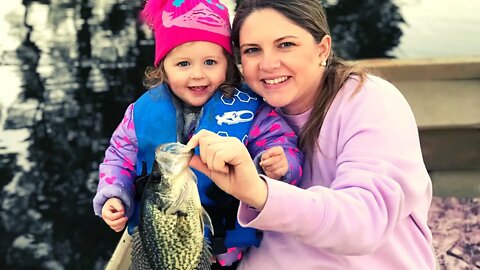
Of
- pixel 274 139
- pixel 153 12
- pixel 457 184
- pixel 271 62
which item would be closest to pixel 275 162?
pixel 274 139

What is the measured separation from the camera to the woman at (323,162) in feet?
4.89

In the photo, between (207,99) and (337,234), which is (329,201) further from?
Result: (207,99)

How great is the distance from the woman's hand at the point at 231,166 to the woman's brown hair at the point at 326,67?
1.54 ft

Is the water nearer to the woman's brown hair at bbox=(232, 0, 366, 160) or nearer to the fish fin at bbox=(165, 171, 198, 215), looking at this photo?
the woman's brown hair at bbox=(232, 0, 366, 160)

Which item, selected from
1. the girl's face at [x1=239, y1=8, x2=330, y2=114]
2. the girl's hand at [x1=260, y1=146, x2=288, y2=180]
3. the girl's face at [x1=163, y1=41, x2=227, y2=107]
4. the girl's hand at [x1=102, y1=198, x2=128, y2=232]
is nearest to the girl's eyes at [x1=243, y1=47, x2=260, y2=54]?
the girl's face at [x1=239, y1=8, x2=330, y2=114]

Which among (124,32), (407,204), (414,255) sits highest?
(407,204)

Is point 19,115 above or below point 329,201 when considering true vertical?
below

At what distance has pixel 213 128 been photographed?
2.01 meters

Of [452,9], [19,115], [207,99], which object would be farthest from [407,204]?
[452,9]

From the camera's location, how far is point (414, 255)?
72.8 inches

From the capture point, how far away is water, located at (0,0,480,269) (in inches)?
200

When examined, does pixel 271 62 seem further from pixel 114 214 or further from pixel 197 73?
pixel 114 214

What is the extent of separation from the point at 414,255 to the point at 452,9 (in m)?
5.89

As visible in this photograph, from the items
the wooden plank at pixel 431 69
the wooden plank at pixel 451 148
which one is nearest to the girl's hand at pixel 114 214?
the wooden plank at pixel 431 69
